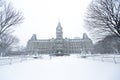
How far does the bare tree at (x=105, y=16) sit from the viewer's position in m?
16.3

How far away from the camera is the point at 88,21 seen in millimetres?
18406

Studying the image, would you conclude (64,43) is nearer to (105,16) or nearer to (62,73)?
(105,16)

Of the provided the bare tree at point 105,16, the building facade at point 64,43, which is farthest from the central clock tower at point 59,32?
the bare tree at point 105,16

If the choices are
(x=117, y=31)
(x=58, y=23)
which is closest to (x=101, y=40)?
(x=117, y=31)

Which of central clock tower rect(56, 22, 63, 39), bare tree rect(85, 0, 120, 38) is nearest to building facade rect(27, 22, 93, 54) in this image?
central clock tower rect(56, 22, 63, 39)

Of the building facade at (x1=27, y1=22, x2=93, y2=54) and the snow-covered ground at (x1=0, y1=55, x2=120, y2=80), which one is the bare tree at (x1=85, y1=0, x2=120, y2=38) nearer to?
the snow-covered ground at (x1=0, y1=55, x2=120, y2=80)

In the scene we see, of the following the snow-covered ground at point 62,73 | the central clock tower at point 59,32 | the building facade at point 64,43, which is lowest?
the snow-covered ground at point 62,73

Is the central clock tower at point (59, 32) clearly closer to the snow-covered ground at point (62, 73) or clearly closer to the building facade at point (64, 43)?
the building facade at point (64, 43)

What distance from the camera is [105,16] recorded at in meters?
16.6

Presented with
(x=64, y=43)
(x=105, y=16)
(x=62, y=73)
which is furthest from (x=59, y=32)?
(x=62, y=73)

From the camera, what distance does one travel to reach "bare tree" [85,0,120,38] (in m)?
16.3

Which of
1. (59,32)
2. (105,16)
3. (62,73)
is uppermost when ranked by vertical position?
(59,32)

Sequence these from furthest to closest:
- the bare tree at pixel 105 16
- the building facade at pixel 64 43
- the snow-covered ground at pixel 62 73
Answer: the building facade at pixel 64 43 < the bare tree at pixel 105 16 < the snow-covered ground at pixel 62 73

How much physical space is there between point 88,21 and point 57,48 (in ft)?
239
